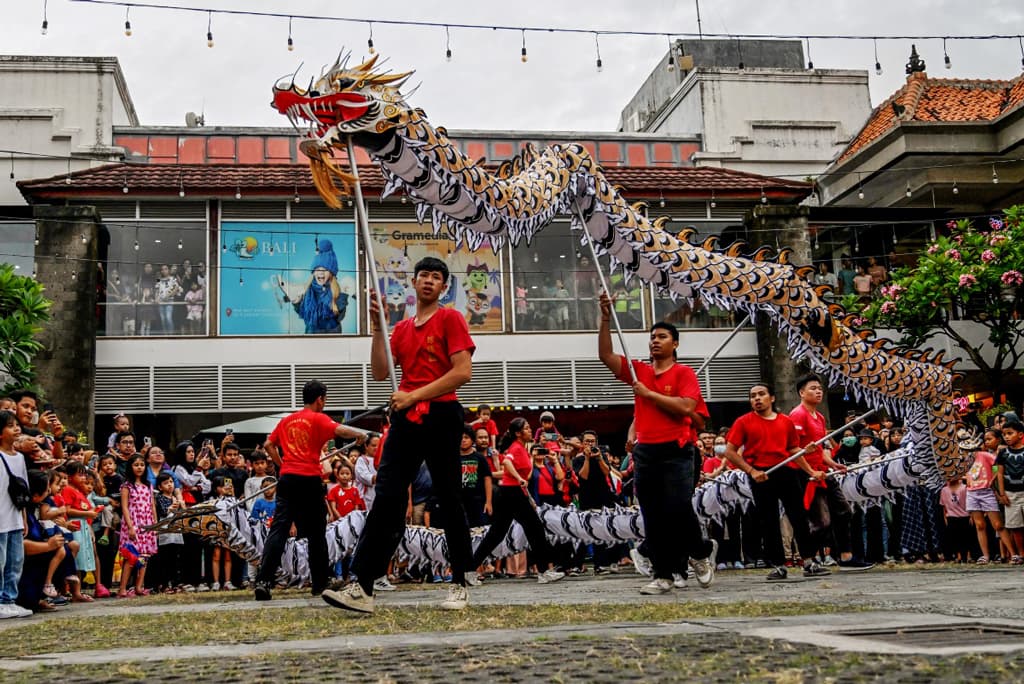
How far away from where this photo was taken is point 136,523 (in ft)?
37.3

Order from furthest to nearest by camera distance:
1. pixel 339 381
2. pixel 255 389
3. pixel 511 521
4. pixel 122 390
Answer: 1. pixel 339 381
2. pixel 255 389
3. pixel 122 390
4. pixel 511 521

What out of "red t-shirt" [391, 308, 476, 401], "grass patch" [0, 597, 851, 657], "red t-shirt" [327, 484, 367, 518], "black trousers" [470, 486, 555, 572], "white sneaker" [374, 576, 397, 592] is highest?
"red t-shirt" [391, 308, 476, 401]

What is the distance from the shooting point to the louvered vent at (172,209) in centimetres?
2111

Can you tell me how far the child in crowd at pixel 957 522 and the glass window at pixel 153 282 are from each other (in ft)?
47.0

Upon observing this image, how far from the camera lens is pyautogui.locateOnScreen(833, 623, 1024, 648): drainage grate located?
356cm

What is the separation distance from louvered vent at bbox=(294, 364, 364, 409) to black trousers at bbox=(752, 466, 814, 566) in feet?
41.4

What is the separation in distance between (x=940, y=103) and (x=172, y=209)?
1773 cm

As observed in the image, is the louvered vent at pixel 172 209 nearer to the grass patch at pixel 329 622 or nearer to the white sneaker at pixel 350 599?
the grass patch at pixel 329 622

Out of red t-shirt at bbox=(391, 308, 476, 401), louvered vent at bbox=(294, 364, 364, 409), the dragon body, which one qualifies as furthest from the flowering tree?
red t-shirt at bbox=(391, 308, 476, 401)

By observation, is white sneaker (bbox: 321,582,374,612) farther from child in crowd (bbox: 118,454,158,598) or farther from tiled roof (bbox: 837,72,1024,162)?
tiled roof (bbox: 837,72,1024,162)

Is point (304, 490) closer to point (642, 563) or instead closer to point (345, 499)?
point (642, 563)

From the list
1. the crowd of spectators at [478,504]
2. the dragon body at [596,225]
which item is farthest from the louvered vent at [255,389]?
the dragon body at [596,225]

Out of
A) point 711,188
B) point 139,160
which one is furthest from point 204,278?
point 711,188

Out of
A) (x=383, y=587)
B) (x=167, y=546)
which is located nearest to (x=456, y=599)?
(x=383, y=587)
